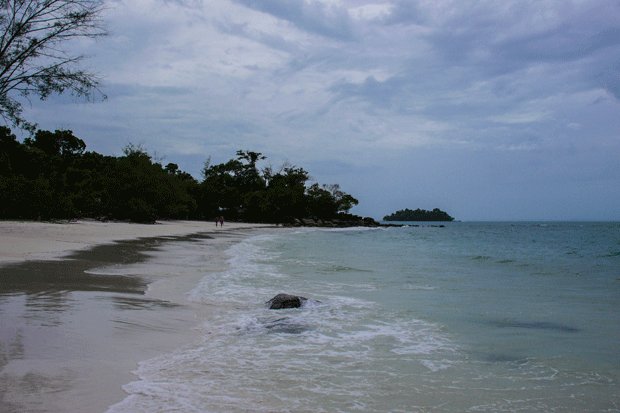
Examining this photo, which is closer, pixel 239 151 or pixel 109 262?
pixel 109 262

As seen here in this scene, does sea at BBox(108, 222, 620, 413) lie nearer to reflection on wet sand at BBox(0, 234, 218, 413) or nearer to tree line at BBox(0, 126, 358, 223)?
reflection on wet sand at BBox(0, 234, 218, 413)

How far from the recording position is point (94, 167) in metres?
58.7

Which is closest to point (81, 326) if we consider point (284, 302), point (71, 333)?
point (71, 333)

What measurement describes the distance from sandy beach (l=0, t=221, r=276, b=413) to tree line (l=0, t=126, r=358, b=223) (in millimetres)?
14057

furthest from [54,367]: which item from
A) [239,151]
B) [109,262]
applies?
[239,151]

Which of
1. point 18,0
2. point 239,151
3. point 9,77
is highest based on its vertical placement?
point 239,151

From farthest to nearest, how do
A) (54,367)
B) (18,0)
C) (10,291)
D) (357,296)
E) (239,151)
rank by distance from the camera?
(239,151) < (18,0) < (357,296) < (10,291) < (54,367)

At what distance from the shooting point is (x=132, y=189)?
2056 inches

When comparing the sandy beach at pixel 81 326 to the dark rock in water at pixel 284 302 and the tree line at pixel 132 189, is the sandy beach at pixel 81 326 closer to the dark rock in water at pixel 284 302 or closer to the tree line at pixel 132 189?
the dark rock in water at pixel 284 302

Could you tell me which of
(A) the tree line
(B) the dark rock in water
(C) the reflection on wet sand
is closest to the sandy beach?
(C) the reflection on wet sand

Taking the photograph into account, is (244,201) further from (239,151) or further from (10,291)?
(10,291)

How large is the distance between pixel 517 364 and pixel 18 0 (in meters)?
14.1

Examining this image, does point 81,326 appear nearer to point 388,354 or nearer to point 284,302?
point 284,302

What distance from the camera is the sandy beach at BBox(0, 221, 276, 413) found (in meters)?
4.11
